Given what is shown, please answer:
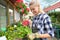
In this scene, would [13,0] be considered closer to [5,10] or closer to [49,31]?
[5,10]

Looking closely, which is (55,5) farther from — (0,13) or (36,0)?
(36,0)

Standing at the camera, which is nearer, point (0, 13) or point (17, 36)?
point (17, 36)

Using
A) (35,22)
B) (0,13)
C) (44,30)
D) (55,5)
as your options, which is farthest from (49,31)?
(55,5)

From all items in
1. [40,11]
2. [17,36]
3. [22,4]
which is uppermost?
[22,4]

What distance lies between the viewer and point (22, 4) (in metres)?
3.68

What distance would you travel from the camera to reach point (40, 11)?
186 cm

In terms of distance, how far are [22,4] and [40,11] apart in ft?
6.07

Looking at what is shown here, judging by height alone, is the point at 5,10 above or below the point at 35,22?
above

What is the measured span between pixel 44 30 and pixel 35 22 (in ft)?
0.45

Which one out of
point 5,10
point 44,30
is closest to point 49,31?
point 44,30

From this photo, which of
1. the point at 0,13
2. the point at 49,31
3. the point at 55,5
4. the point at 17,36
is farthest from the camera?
the point at 55,5

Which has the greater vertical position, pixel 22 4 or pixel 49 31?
pixel 22 4

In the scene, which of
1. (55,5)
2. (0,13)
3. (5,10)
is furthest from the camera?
(55,5)

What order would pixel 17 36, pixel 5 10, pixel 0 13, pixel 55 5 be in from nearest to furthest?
1. pixel 17 36
2. pixel 0 13
3. pixel 5 10
4. pixel 55 5
